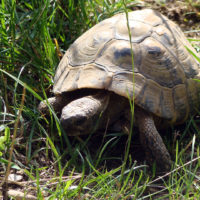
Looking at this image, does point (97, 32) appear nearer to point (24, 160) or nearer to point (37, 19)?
point (37, 19)

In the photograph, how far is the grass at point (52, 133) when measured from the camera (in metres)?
2.75

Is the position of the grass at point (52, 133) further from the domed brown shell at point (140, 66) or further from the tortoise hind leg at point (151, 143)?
the domed brown shell at point (140, 66)

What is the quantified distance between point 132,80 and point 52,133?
87 centimetres

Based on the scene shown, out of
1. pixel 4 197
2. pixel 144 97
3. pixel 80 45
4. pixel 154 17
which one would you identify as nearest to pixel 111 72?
pixel 144 97

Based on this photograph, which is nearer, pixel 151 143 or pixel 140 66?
pixel 151 143

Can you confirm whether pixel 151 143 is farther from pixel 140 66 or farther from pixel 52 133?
pixel 52 133

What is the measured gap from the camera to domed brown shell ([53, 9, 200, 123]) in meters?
3.24

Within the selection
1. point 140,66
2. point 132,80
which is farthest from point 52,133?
point 140,66

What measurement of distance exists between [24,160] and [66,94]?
80cm

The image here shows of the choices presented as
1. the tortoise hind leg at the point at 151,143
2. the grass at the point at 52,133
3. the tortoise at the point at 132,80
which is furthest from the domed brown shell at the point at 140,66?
the grass at the point at 52,133

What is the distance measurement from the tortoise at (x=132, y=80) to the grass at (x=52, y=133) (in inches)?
6.6

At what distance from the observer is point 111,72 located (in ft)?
10.6

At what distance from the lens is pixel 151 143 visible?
10.3ft

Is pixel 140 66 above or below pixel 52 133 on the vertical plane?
above
